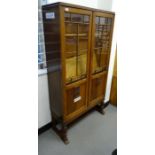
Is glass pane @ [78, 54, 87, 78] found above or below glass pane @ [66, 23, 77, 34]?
below

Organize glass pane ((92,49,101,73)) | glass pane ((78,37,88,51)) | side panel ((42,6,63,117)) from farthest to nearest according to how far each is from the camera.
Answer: glass pane ((92,49,101,73)) < glass pane ((78,37,88,51)) < side panel ((42,6,63,117))

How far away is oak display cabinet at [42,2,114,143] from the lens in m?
1.46

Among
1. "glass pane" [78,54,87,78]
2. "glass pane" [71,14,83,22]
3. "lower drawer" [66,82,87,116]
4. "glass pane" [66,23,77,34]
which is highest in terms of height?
"glass pane" [71,14,83,22]

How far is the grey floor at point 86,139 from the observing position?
181 cm

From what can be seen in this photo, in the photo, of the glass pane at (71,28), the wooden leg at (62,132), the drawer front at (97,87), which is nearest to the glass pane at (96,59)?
the drawer front at (97,87)

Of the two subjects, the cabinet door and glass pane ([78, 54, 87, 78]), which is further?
glass pane ([78, 54, 87, 78])

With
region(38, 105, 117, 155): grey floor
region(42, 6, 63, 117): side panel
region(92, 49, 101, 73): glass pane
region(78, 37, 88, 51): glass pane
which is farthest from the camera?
region(92, 49, 101, 73): glass pane

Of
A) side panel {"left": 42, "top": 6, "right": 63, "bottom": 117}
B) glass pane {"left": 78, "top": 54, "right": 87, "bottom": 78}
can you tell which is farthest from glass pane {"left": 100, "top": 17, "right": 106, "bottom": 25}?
side panel {"left": 42, "top": 6, "right": 63, "bottom": 117}

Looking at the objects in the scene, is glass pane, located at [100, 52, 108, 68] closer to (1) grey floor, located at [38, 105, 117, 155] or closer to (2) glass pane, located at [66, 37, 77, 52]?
(2) glass pane, located at [66, 37, 77, 52]

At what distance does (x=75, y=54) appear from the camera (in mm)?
1715

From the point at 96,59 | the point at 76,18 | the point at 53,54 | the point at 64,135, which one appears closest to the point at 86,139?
the point at 64,135
